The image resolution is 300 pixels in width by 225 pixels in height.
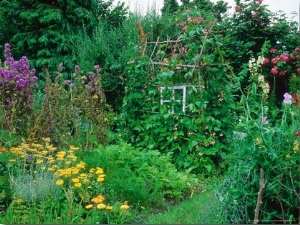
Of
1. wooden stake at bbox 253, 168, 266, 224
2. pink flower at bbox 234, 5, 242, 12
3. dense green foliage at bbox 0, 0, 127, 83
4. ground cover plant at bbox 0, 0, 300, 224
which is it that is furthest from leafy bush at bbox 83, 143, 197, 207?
dense green foliage at bbox 0, 0, 127, 83

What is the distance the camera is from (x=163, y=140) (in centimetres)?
616

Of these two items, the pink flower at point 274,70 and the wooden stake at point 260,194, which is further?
the pink flower at point 274,70

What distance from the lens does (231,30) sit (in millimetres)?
10031

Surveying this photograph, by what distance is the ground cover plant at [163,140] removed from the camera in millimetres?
3210

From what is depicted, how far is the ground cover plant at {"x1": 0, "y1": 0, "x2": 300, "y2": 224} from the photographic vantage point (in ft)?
10.5

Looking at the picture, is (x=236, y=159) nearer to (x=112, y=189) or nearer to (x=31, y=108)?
(x=112, y=189)

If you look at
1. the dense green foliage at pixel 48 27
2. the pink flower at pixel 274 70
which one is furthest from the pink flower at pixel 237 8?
the dense green foliage at pixel 48 27

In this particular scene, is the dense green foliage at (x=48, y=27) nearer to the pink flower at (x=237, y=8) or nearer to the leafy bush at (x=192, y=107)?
the pink flower at (x=237, y=8)

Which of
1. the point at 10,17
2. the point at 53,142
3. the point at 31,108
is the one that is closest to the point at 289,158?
the point at 53,142

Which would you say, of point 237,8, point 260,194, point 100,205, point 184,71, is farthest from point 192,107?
point 237,8

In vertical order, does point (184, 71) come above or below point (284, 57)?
below

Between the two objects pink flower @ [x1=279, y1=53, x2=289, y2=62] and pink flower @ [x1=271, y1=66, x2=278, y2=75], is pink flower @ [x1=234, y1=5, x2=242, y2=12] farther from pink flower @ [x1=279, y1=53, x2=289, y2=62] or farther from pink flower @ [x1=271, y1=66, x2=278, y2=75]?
pink flower @ [x1=271, y1=66, x2=278, y2=75]

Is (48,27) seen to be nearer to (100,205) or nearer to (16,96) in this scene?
(16,96)

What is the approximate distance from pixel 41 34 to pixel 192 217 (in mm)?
10329
